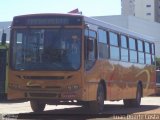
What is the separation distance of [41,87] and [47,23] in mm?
2074

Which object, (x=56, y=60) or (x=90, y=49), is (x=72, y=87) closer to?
(x=56, y=60)

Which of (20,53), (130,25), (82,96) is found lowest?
(82,96)

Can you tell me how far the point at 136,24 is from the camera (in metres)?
90.0

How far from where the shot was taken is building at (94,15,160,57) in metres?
87.1

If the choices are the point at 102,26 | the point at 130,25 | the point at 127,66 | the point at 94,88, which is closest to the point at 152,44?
the point at 127,66

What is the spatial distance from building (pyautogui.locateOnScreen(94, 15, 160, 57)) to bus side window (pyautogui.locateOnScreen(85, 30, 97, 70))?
6446cm

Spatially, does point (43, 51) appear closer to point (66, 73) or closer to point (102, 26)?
point (66, 73)

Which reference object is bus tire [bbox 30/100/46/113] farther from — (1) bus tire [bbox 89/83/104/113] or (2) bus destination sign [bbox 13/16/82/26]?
(2) bus destination sign [bbox 13/16/82/26]

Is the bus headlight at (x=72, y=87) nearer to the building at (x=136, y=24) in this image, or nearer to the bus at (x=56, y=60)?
the bus at (x=56, y=60)

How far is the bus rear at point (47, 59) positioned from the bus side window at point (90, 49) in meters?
0.41

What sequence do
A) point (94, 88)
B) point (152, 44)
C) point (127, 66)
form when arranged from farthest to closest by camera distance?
1. point (152, 44)
2. point (127, 66)
3. point (94, 88)

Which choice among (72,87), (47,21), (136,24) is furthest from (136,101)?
(136,24)

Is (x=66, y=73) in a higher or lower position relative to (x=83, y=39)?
lower

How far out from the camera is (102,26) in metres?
19.1
